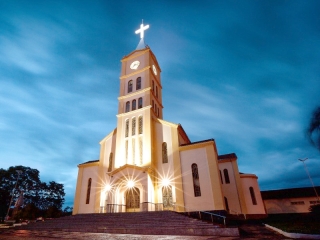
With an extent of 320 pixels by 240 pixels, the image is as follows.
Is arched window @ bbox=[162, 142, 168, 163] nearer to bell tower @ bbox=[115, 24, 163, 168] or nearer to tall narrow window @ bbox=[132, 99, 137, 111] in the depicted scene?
bell tower @ bbox=[115, 24, 163, 168]

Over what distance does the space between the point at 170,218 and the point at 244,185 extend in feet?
Answer: 48.2

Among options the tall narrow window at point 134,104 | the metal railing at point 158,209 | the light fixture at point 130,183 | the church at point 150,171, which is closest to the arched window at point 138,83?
the church at point 150,171

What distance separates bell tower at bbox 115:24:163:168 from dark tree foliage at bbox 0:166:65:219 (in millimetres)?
18086

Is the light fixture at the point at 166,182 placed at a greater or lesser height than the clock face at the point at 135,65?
lesser

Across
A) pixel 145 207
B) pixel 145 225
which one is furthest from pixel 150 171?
pixel 145 225

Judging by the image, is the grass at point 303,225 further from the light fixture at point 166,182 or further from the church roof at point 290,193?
the church roof at point 290,193

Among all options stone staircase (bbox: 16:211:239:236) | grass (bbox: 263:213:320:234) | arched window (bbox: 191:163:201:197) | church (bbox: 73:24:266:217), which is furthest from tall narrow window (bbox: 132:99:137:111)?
grass (bbox: 263:213:320:234)

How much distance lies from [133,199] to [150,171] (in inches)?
129

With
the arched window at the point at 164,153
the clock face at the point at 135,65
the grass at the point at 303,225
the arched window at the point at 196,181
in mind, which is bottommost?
the grass at the point at 303,225

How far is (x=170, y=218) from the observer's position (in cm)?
1086

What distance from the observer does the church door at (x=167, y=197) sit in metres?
16.2

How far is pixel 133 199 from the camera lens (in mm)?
17266

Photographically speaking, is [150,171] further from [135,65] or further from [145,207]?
[135,65]

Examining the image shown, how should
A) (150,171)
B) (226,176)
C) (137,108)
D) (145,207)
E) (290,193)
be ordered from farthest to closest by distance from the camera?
(290,193)
(226,176)
(137,108)
(150,171)
(145,207)
